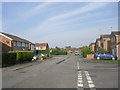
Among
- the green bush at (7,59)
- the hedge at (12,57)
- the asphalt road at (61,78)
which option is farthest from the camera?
the hedge at (12,57)

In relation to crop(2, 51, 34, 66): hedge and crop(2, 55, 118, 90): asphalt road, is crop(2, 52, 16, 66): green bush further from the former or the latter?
crop(2, 55, 118, 90): asphalt road

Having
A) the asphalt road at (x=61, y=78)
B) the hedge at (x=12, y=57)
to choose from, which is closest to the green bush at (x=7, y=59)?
the hedge at (x=12, y=57)

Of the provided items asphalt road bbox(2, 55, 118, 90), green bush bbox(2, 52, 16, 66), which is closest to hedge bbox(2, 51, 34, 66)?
green bush bbox(2, 52, 16, 66)

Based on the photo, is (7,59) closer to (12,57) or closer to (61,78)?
(12,57)

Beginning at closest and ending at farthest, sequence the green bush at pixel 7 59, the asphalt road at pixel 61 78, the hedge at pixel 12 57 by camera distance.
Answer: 1. the asphalt road at pixel 61 78
2. the green bush at pixel 7 59
3. the hedge at pixel 12 57

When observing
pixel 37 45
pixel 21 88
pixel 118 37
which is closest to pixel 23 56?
pixel 21 88

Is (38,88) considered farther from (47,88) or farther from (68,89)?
(68,89)

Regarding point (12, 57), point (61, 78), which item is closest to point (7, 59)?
point (12, 57)

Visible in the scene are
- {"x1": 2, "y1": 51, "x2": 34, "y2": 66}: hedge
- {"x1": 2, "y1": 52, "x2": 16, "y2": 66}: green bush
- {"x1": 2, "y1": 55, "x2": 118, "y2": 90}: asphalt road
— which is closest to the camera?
{"x1": 2, "y1": 55, "x2": 118, "y2": 90}: asphalt road

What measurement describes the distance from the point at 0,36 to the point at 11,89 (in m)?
36.8

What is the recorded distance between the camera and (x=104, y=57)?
30797 mm

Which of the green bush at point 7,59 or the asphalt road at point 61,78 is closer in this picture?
the asphalt road at point 61,78

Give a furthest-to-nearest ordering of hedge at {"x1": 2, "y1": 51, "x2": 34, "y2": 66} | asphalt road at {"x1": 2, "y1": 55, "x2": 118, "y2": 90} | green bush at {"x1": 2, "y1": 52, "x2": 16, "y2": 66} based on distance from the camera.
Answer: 1. hedge at {"x1": 2, "y1": 51, "x2": 34, "y2": 66}
2. green bush at {"x1": 2, "y1": 52, "x2": 16, "y2": 66}
3. asphalt road at {"x1": 2, "y1": 55, "x2": 118, "y2": 90}

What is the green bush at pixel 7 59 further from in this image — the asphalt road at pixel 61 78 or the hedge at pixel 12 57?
the asphalt road at pixel 61 78
